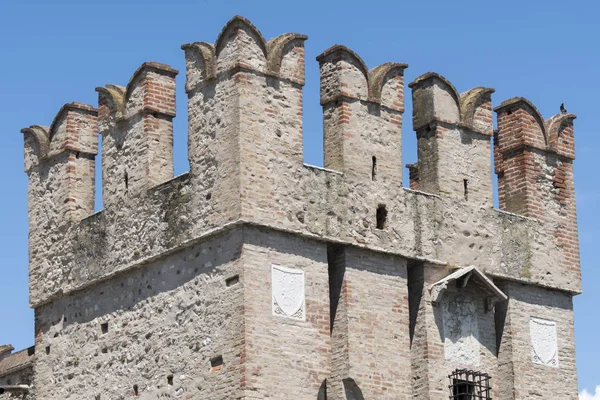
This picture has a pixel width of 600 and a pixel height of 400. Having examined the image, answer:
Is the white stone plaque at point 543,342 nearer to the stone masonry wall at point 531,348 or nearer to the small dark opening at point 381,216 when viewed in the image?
the stone masonry wall at point 531,348

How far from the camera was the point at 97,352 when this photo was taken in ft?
87.9

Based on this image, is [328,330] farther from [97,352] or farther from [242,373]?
[97,352]

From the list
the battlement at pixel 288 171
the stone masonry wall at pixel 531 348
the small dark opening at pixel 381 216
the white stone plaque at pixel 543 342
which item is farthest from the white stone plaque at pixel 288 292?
the white stone plaque at pixel 543 342

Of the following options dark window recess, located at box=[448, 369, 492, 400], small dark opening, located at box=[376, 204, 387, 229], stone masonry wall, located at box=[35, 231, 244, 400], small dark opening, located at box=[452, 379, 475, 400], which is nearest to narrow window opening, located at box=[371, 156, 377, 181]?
small dark opening, located at box=[376, 204, 387, 229]

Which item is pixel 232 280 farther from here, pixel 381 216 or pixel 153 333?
pixel 381 216

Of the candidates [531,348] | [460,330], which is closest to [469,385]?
[460,330]

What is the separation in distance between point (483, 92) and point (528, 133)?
108 cm

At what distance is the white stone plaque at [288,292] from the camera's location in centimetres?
2445

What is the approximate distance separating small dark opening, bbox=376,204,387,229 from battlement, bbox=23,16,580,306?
15mm

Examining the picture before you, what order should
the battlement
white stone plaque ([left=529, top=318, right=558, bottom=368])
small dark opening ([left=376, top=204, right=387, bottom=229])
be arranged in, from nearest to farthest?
the battlement, small dark opening ([left=376, top=204, right=387, bottom=229]), white stone plaque ([left=529, top=318, right=558, bottom=368])

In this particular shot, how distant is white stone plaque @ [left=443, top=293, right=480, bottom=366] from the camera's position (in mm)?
26469

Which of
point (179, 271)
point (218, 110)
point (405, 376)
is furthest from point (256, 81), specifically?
point (405, 376)

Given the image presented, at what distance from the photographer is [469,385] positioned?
2659 cm

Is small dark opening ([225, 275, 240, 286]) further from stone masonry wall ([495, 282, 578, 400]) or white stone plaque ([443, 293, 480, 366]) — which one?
stone masonry wall ([495, 282, 578, 400])
